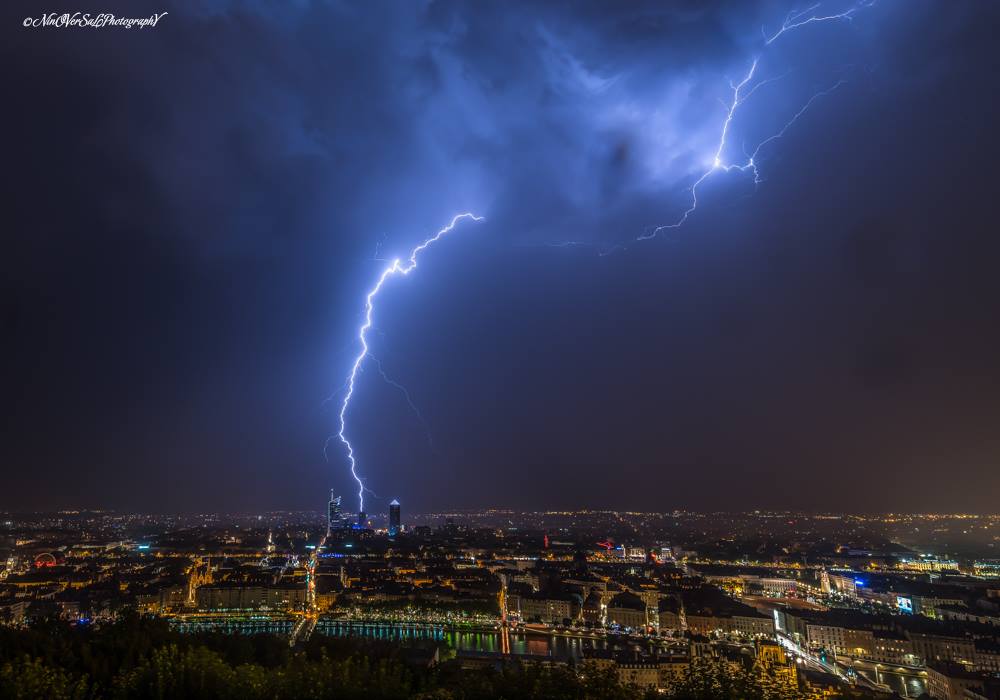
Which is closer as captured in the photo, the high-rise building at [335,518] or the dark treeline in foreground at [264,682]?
the dark treeline in foreground at [264,682]

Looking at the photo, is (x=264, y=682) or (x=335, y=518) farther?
(x=335, y=518)

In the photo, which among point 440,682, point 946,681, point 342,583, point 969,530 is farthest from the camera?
point 969,530

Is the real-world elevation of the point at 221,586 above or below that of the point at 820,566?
above

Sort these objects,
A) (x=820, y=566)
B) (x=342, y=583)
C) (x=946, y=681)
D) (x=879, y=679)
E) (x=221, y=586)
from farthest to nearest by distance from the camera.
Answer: (x=820, y=566) < (x=342, y=583) < (x=221, y=586) < (x=879, y=679) < (x=946, y=681)

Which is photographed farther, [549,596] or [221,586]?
[221,586]

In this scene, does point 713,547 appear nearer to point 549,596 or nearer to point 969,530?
point 549,596

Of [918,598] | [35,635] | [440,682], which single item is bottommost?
[918,598]

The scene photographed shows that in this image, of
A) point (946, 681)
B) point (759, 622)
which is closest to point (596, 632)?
point (759, 622)

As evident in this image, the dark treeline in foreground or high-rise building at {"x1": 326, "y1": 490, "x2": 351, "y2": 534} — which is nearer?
the dark treeline in foreground

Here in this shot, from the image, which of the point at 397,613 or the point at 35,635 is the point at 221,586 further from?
the point at 35,635
